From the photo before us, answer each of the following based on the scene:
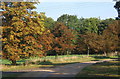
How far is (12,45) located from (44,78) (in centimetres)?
929

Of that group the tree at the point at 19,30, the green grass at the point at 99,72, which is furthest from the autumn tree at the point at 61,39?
the green grass at the point at 99,72

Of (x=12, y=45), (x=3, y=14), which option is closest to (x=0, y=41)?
(x=12, y=45)

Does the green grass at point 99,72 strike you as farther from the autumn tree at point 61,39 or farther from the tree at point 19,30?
the autumn tree at point 61,39

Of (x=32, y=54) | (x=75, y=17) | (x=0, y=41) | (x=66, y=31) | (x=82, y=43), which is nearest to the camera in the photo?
(x=0, y=41)

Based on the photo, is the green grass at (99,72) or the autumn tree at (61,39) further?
the autumn tree at (61,39)

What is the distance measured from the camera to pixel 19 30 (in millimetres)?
19906

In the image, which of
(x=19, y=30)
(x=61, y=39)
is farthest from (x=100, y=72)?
(x=61, y=39)

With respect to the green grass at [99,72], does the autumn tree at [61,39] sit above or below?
above

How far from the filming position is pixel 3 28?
19453 mm

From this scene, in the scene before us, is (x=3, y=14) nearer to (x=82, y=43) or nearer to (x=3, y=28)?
(x=3, y=28)

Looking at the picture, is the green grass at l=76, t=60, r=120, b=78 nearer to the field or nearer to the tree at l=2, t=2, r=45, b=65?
the field

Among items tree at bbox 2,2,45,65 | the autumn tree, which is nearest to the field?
tree at bbox 2,2,45,65

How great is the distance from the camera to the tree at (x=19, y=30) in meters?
19.4

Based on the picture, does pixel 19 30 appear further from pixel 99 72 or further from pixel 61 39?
pixel 61 39
